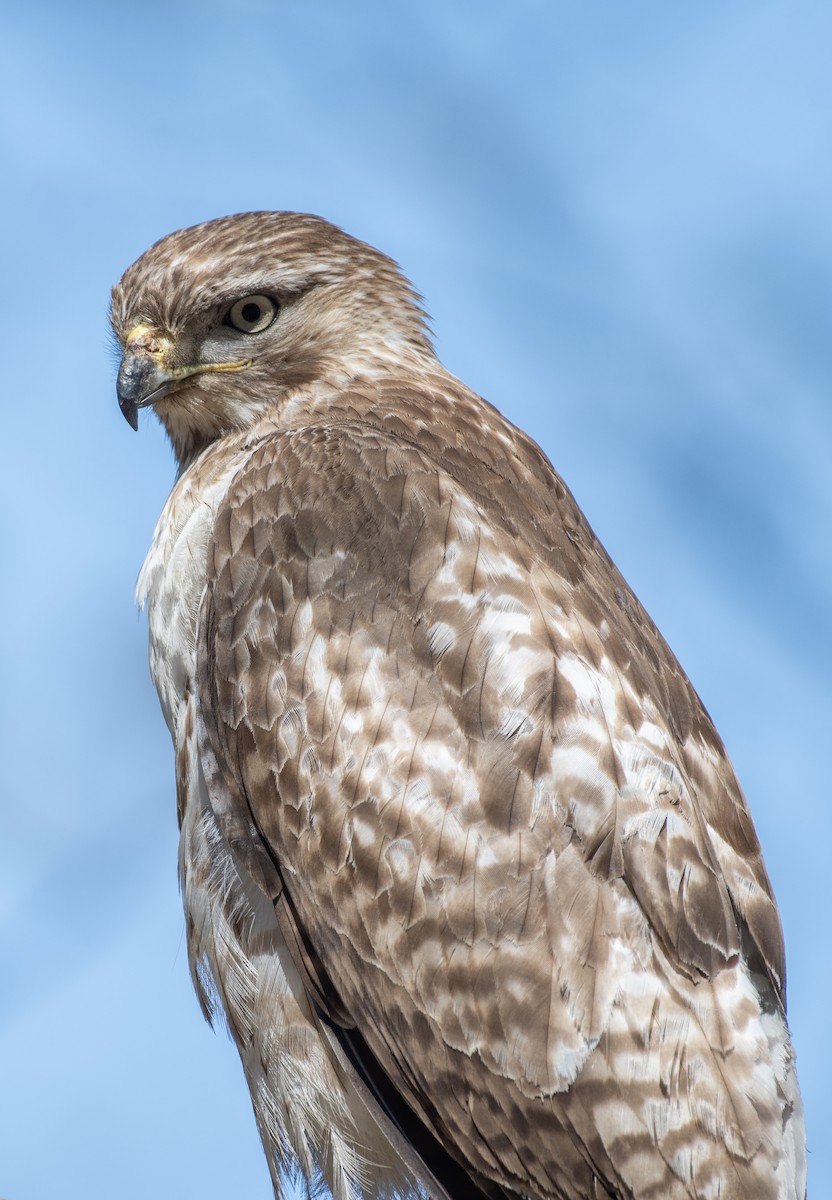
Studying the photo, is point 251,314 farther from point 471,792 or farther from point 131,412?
point 471,792

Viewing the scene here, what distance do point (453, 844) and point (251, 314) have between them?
7.28 feet

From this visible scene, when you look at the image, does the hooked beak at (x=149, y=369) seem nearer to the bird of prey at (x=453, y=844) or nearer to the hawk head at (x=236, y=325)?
the hawk head at (x=236, y=325)

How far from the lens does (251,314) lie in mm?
5441

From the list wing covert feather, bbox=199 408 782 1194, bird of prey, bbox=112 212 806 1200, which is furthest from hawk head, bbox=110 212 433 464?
wing covert feather, bbox=199 408 782 1194

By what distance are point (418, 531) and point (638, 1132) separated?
1.66m

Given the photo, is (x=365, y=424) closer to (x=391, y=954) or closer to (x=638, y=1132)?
(x=391, y=954)

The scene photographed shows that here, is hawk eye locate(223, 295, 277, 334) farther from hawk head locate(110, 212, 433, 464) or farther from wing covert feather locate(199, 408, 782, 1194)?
wing covert feather locate(199, 408, 782, 1194)

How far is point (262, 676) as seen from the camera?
4352 mm

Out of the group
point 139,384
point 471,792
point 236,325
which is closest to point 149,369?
point 139,384

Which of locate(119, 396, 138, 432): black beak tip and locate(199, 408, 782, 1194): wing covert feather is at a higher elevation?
locate(119, 396, 138, 432): black beak tip

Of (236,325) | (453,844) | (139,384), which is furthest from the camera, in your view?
(236,325)

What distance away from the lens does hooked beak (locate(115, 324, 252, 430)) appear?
17.4 feet

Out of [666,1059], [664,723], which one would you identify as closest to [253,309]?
[664,723]

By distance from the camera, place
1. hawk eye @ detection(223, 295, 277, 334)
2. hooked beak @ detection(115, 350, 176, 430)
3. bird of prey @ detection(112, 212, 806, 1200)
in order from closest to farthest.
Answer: bird of prey @ detection(112, 212, 806, 1200) → hooked beak @ detection(115, 350, 176, 430) → hawk eye @ detection(223, 295, 277, 334)
